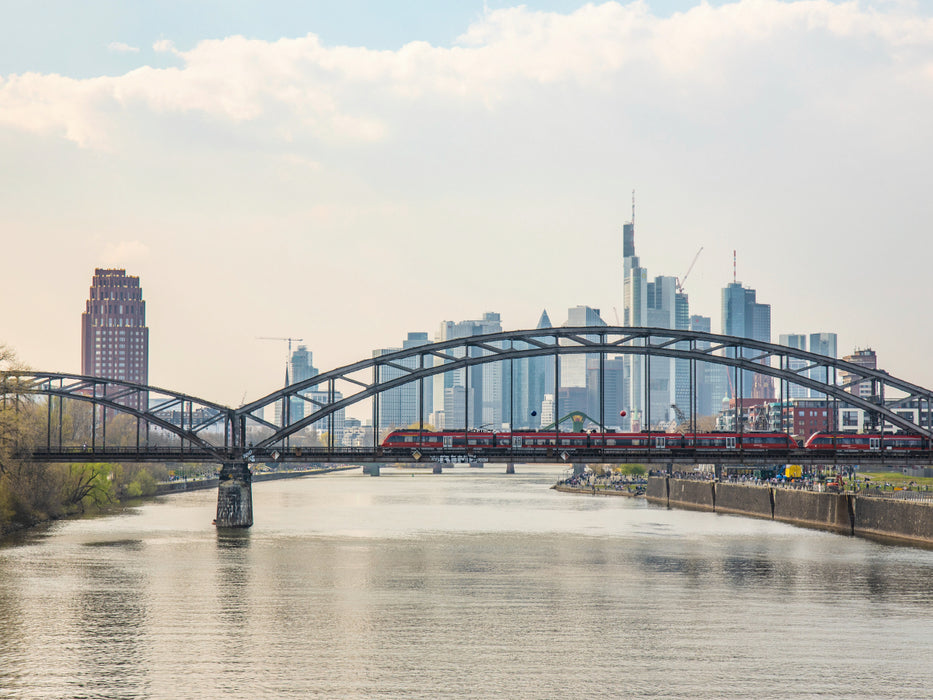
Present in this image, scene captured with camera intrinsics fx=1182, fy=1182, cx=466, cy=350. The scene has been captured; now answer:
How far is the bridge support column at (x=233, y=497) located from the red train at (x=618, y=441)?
45.1ft

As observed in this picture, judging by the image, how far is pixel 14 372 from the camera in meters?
98.4

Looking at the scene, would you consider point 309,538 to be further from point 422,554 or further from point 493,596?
point 493,596

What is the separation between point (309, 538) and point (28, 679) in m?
53.0

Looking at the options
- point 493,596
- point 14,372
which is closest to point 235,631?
point 493,596

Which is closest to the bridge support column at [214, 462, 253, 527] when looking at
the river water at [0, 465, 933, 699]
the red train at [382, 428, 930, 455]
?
the river water at [0, 465, 933, 699]

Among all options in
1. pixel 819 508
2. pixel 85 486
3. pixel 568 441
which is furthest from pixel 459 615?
pixel 85 486

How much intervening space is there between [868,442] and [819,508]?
821 cm

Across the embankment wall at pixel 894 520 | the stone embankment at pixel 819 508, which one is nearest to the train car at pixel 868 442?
the stone embankment at pixel 819 508

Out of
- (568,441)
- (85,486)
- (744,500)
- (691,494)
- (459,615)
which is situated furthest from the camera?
(691,494)

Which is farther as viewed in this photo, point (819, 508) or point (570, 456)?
point (819, 508)

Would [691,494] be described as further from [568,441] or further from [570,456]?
[570,456]

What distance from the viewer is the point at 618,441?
379ft

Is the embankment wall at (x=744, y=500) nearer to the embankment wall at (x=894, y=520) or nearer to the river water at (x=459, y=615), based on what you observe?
the embankment wall at (x=894, y=520)

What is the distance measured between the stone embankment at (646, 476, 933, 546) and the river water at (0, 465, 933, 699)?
4325 millimetres
